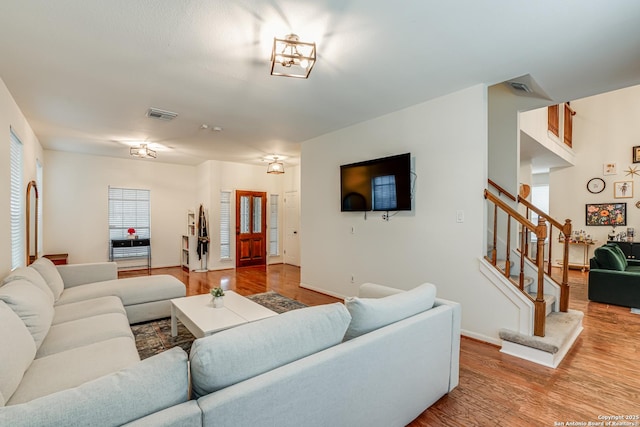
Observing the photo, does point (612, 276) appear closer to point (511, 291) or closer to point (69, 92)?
point (511, 291)

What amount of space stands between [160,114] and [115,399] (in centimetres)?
375

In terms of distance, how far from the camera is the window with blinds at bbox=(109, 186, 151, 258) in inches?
268

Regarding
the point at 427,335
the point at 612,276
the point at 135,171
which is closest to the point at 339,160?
the point at 427,335

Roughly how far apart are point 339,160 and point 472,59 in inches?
95.6

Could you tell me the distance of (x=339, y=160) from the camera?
475 centimetres

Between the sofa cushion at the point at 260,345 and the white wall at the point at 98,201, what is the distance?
6.96m

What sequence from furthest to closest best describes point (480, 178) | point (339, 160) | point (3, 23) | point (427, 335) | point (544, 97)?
point (339, 160)
point (544, 97)
point (480, 178)
point (3, 23)
point (427, 335)

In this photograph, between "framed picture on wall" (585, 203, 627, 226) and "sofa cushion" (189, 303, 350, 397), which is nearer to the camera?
"sofa cushion" (189, 303, 350, 397)

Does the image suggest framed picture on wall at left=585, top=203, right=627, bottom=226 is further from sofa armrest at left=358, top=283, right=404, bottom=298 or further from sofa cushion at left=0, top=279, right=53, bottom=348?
sofa cushion at left=0, top=279, right=53, bottom=348

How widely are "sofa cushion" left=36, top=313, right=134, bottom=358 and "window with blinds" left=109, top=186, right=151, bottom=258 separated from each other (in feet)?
16.5

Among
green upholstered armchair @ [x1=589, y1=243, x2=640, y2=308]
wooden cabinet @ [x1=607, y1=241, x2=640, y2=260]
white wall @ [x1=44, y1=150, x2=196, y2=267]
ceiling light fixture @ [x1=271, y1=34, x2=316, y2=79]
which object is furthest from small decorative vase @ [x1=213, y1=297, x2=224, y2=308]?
wooden cabinet @ [x1=607, y1=241, x2=640, y2=260]

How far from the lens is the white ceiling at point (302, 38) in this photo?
6.41 feet

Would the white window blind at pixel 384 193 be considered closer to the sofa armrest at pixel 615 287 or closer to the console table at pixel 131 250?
the sofa armrest at pixel 615 287

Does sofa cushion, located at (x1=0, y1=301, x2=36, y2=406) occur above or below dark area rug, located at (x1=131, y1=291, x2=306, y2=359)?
above
